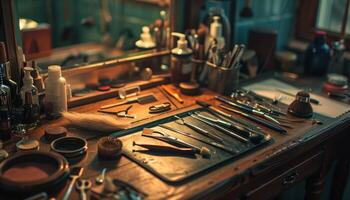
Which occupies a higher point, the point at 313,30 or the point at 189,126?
the point at 313,30

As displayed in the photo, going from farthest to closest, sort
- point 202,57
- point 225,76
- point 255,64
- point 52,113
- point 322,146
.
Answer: point 255,64
point 202,57
point 225,76
point 322,146
point 52,113

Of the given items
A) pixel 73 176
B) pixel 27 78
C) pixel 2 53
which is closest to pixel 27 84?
pixel 27 78

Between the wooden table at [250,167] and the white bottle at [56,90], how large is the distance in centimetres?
5

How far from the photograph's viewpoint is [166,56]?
1.83 metres

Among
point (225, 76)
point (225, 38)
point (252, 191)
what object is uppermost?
point (225, 38)

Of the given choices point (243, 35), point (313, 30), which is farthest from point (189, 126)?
point (313, 30)

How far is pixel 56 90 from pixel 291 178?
843mm

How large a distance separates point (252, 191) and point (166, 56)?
2.37 feet

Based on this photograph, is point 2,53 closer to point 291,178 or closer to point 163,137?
point 163,137

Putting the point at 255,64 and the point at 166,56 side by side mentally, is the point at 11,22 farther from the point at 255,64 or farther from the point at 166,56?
the point at 255,64

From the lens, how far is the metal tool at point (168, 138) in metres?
1.29

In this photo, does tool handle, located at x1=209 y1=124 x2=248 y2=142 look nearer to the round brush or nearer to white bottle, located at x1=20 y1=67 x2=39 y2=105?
the round brush

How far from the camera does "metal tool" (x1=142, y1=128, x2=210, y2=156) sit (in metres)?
1.29

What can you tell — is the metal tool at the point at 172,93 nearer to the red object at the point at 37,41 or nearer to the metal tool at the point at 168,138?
the metal tool at the point at 168,138
